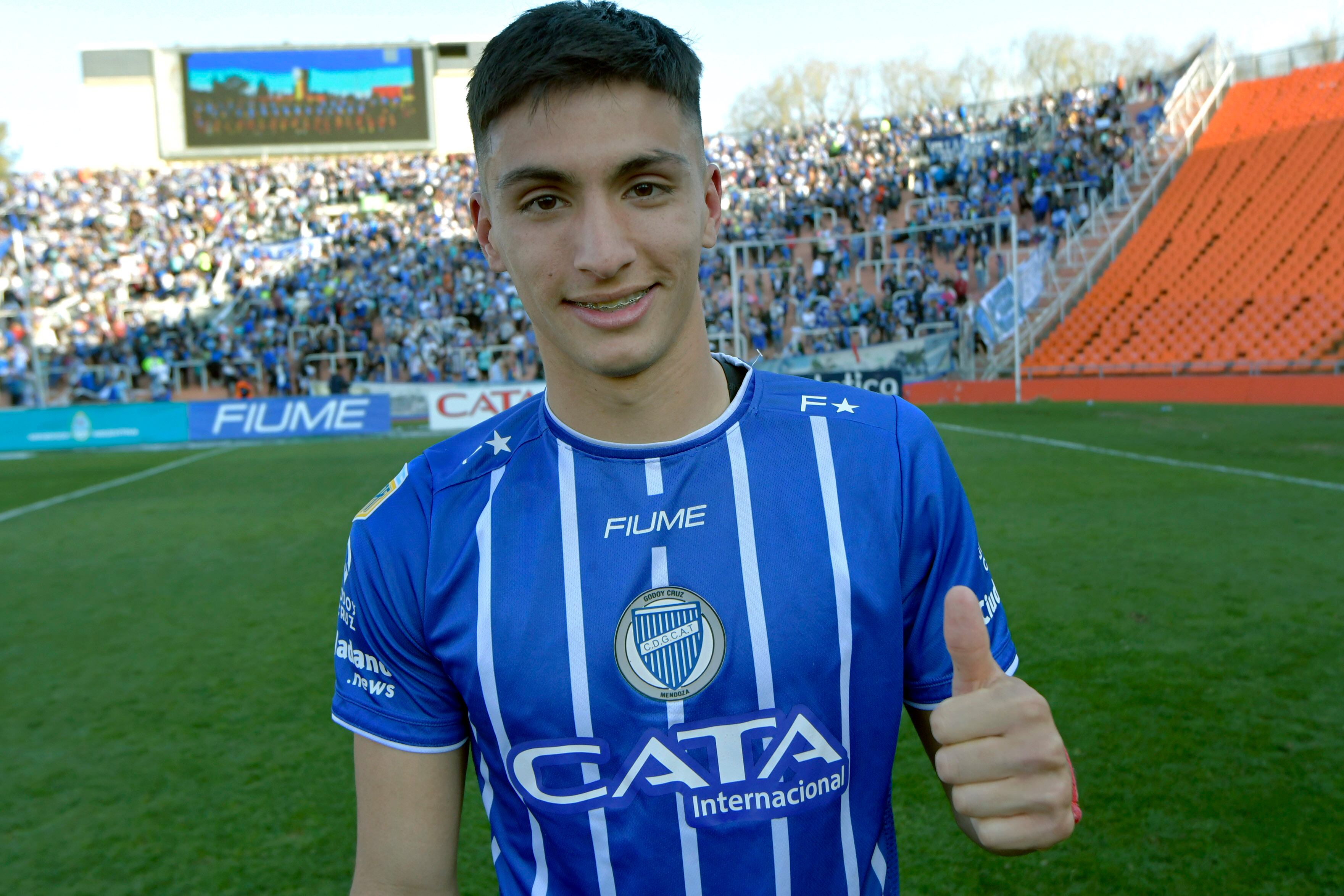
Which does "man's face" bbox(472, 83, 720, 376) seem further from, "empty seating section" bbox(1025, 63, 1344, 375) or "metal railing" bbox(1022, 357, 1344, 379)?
"empty seating section" bbox(1025, 63, 1344, 375)

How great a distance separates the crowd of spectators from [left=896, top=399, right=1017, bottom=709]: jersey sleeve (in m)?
21.1

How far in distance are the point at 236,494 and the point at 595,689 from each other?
12.1 meters

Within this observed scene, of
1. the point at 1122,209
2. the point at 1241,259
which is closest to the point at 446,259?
the point at 1122,209

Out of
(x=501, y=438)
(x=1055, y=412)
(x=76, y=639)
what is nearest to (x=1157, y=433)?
(x=1055, y=412)

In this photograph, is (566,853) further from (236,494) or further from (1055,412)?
(1055,412)

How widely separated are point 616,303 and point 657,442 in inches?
9.3

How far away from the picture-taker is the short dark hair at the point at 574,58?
1.55 metres

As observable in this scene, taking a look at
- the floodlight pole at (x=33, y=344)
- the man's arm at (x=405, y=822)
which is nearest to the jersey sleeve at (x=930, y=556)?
the man's arm at (x=405, y=822)

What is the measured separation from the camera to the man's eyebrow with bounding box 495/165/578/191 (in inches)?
60.9

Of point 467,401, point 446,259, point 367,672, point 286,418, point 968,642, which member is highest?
point 446,259

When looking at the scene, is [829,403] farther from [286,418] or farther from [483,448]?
[286,418]

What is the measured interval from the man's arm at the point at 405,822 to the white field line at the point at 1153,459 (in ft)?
31.4

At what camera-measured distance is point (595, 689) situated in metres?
1.55

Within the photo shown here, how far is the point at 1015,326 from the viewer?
62.5 ft
